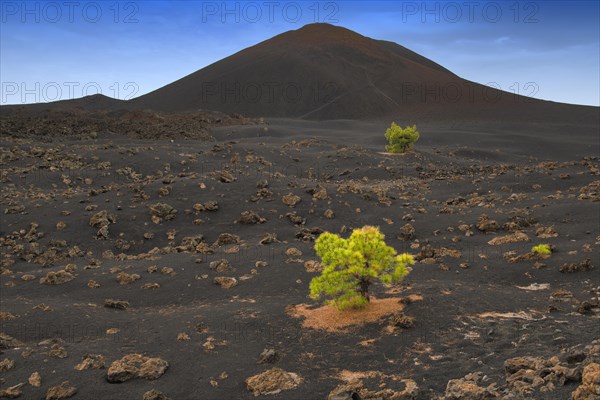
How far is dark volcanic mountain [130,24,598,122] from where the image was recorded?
82062 mm

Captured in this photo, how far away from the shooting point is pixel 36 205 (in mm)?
19578

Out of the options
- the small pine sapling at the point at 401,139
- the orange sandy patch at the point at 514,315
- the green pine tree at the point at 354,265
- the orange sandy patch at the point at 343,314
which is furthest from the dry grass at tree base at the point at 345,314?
the small pine sapling at the point at 401,139

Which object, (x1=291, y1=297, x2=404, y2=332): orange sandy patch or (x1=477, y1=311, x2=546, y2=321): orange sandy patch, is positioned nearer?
(x1=477, y1=311, x2=546, y2=321): orange sandy patch

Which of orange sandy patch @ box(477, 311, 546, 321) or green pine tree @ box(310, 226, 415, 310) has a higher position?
green pine tree @ box(310, 226, 415, 310)

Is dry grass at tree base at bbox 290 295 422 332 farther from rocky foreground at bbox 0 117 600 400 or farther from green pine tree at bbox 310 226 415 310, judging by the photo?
green pine tree at bbox 310 226 415 310

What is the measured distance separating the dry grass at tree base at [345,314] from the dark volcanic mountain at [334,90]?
224 feet

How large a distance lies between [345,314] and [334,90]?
282 feet

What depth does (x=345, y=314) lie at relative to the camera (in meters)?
9.95

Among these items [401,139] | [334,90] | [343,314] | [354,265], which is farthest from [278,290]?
[334,90]

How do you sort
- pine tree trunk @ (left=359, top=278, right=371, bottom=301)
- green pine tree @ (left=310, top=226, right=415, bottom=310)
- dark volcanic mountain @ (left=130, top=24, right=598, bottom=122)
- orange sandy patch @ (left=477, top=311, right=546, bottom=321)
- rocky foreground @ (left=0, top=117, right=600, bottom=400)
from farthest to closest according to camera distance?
1. dark volcanic mountain @ (left=130, top=24, right=598, bottom=122)
2. pine tree trunk @ (left=359, top=278, right=371, bottom=301)
3. green pine tree @ (left=310, top=226, right=415, bottom=310)
4. orange sandy patch @ (left=477, top=311, right=546, bottom=321)
5. rocky foreground @ (left=0, top=117, right=600, bottom=400)

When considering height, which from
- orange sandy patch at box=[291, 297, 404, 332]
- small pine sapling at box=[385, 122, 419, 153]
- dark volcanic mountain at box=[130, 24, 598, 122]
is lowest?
orange sandy patch at box=[291, 297, 404, 332]

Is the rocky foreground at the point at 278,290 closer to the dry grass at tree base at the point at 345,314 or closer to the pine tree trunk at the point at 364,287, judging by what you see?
the dry grass at tree base at the point at 345,314

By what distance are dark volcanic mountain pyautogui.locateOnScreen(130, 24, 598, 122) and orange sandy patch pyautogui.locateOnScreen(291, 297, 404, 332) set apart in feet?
224

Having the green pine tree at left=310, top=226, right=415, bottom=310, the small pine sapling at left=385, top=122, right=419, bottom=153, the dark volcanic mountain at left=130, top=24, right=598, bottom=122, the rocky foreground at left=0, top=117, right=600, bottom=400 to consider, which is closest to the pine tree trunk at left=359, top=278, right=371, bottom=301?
the green pine tree at left=310, top=226, right=415, bottom=310
